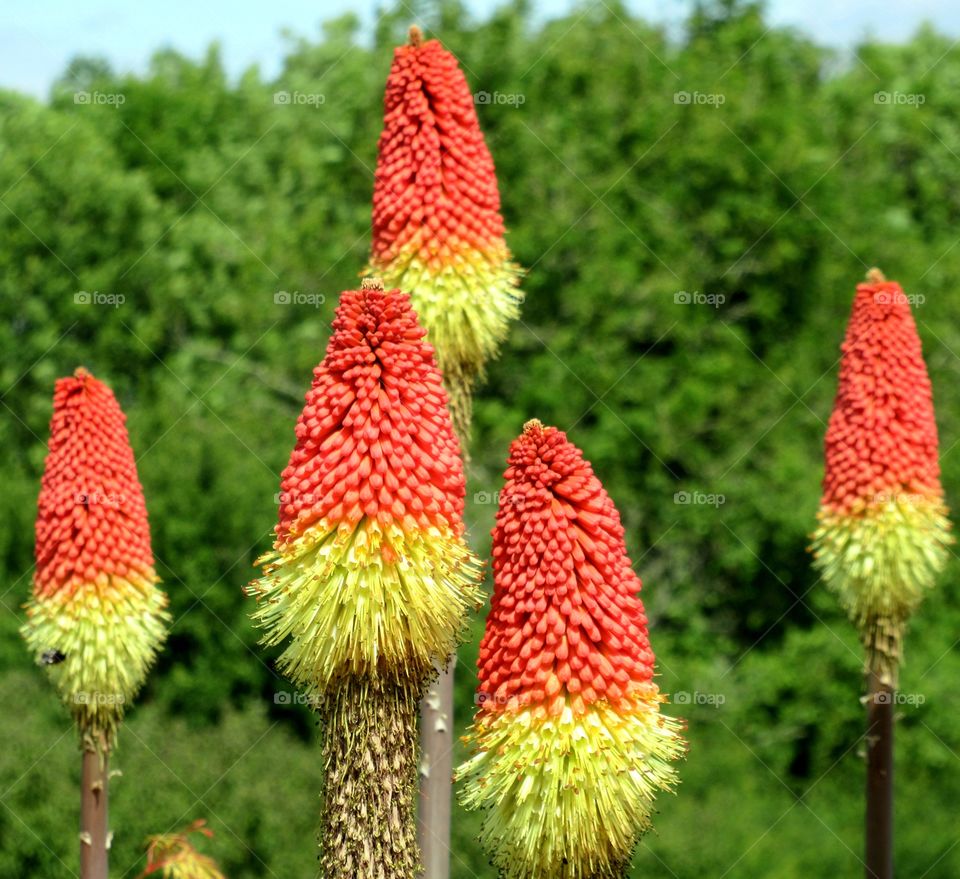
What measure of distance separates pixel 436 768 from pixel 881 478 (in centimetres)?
398

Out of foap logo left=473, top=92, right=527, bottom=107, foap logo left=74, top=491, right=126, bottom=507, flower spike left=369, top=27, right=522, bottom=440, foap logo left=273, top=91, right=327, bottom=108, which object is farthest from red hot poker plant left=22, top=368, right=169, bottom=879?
foap logo left=473, top=92, right=527, bottom=107

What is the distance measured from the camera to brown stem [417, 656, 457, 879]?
34.8ft

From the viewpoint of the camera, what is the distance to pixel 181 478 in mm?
33312

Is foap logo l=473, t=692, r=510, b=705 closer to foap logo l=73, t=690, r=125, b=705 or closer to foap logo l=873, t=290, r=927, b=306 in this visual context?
foap logo l=73, t=690, r=125, b=705

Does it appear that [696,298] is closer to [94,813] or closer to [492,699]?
[94,813]

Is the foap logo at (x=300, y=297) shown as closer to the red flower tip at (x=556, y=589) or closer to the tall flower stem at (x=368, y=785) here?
the tall flower stem at (x=368, y=785)

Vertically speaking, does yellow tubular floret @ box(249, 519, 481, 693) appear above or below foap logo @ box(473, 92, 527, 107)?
below

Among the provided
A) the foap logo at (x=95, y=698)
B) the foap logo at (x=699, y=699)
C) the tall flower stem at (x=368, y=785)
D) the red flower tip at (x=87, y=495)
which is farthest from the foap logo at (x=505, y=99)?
the tall flower stem at (x=368, y=785)

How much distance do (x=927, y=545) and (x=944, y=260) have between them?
2988 centimetres

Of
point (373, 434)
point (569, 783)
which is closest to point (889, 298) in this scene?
point (373, 434)

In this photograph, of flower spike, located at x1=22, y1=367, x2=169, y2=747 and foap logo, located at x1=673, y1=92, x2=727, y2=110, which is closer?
flower spike, located at x1=22, y1=367, x2=169, y2=747

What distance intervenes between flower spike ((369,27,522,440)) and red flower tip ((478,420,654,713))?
3576 mm

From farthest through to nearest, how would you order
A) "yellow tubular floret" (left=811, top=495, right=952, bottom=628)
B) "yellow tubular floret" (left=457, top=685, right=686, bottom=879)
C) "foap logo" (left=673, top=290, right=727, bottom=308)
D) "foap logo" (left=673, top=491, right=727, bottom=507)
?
1. "foap logo" (left=673, top=290, right=727, bottom=308)
2. "foap logo" (left=673, top=491, right=727, bottom=507)
3. "yellow tubular floret" (left=811, top=495, right=952, bottom=628)
4. "yellow tubular floret" (left=457, top=685, right=686, bottom=879)

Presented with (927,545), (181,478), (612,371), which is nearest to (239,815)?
(181,478)
